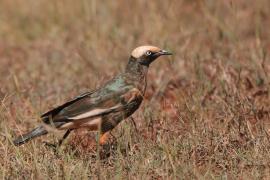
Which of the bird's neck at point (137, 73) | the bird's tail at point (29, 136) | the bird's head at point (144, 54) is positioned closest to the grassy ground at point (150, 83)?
the bird's tail at point (29, 136)

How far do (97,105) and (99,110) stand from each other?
0.05 meters

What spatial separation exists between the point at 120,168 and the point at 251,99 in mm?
2010

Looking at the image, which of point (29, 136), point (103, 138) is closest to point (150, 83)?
point (103, 138)

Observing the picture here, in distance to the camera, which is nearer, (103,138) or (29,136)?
(29,136)

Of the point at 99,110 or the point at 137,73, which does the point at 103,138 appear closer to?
the point at 99,110

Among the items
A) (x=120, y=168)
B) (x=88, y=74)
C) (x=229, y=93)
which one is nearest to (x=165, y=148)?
(x=120, y=168)

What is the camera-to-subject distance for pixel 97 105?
5770 mm

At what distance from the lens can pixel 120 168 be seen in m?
5.06

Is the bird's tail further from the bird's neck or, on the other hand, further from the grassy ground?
the bird's neck

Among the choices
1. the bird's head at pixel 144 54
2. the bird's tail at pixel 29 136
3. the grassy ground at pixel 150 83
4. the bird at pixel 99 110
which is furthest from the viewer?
the bird's head at pixel 144 54

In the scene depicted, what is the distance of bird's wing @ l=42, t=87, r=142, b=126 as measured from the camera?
5664 millimetres

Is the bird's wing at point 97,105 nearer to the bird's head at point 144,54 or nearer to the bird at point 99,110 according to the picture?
the bird at point 99,110

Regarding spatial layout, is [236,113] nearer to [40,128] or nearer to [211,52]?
[40,128]

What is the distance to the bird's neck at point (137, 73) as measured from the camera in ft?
19.9
